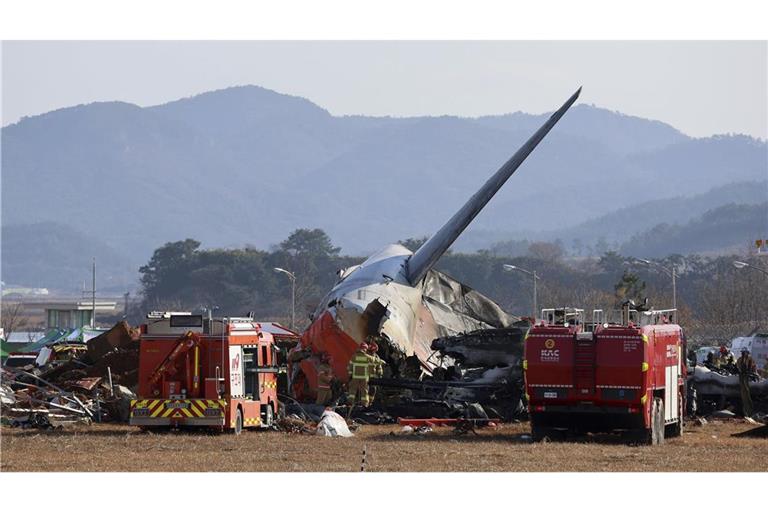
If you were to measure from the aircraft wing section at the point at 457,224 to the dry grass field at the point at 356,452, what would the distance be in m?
13.1

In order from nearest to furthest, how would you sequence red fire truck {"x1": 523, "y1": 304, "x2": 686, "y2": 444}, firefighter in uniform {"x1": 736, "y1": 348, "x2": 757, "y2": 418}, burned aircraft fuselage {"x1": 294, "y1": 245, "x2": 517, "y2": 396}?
red fire truck {"x1": 523, "y1": 304, "x2": 686, "y2": 444} → firefighter in uniform {"x1": 736, "y1": 348, "x2": 757, "y2": 418} → burned aircraft fuselage {"x1": 294, "y1": 245, "x2": 517, "y2": 396}

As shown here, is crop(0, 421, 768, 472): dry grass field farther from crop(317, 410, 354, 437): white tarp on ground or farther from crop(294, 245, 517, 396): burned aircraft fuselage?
crop(294, 245, 517, 396): burned aircraft fuselage

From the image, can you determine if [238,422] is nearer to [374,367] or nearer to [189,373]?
[189,373]

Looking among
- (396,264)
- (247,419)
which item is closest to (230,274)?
(396,264)

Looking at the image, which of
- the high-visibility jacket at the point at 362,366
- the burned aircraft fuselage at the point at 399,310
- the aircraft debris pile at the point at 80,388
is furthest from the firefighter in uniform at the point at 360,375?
the aircraft debris pile at the point at 80,388

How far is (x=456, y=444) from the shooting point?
107 feet

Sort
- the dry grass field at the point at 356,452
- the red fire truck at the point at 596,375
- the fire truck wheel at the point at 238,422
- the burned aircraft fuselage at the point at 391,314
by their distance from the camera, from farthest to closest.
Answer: the burned aircraft fuselage at the point at 391,314
the fire truck wheel at the point at 238,422
the red fire truck at the point at 596,375
the dry grass field at the point at 356,452

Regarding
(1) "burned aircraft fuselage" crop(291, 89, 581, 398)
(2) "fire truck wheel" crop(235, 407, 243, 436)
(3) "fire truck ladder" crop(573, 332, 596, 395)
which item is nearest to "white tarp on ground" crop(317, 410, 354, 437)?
(2) "fire truck wheel" crop(235, 407, 243, 436)

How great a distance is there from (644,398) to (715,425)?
8.90 metres

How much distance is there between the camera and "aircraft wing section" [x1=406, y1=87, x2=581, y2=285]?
49844 mm

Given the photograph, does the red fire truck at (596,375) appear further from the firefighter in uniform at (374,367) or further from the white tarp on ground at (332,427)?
the firefighter in uniform at (374,367)

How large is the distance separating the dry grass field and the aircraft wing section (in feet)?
43.1

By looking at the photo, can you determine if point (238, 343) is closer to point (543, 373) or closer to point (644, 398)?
point (543, 373)

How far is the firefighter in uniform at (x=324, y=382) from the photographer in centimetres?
4281
